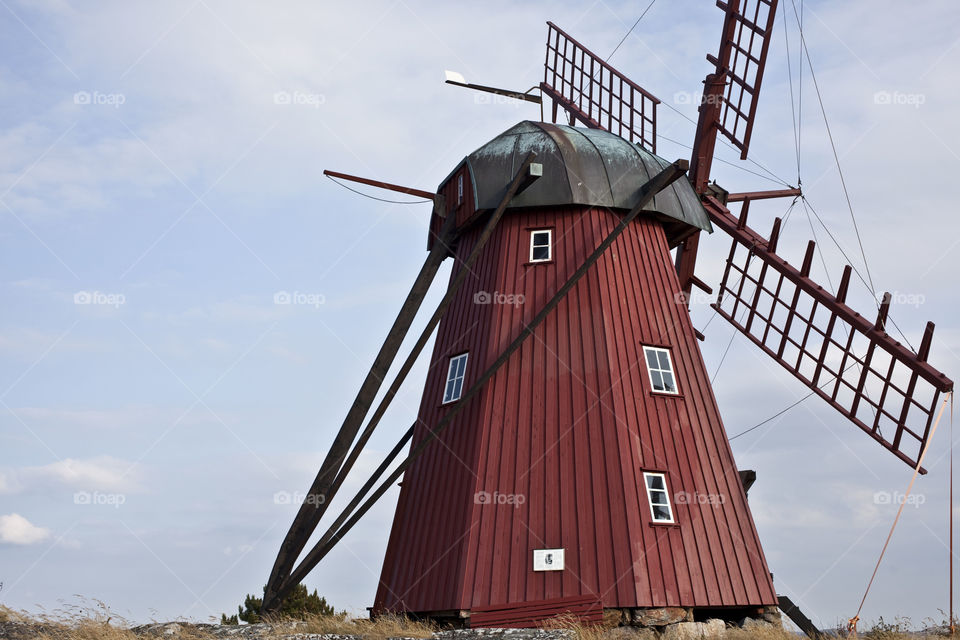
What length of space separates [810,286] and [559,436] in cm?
598

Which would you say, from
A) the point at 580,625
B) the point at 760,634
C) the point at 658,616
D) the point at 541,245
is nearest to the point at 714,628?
the point at 658,616

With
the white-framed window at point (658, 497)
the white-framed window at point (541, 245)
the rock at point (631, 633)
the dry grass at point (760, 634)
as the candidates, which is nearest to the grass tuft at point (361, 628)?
the rock at point (631, 633)

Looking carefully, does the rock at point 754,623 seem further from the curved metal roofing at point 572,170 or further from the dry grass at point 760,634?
the curved metal roofing at point 572,170

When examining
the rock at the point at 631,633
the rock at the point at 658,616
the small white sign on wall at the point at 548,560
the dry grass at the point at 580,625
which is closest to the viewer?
the dry grass at the point at 580,625

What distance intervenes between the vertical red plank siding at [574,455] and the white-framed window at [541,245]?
0.10 metres

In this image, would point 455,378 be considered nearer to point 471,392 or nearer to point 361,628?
point 471,392

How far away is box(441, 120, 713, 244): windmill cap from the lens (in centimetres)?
1570

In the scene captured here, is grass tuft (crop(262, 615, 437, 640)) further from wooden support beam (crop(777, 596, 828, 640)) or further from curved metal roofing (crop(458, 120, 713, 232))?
curved metal roofing (crop(458, 120, 713, 232))

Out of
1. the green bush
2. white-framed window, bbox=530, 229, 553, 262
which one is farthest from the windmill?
the green bush

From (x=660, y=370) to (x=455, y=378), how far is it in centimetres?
332

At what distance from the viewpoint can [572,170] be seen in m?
15.8

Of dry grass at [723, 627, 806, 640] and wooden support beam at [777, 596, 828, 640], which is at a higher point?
wooden support beam at [777, 596, 828, 640]

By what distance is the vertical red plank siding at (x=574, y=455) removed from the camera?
1334cm

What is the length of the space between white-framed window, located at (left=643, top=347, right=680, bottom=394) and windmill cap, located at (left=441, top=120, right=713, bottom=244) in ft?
8.14
